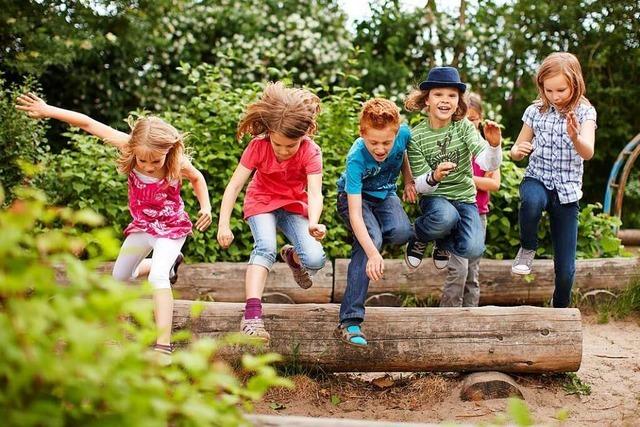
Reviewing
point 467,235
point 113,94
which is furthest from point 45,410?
point 113,94

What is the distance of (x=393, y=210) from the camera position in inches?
183

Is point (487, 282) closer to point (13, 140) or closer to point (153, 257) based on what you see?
point (153, 257)

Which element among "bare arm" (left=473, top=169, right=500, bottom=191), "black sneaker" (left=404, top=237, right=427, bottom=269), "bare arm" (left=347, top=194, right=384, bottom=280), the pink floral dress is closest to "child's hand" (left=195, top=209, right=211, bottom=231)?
the pink floral dress

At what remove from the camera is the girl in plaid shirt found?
4742 mm

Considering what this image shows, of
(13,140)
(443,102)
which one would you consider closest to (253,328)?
(443,102)

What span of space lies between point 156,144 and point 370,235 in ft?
4.12

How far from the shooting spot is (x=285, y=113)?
4340 millimetres

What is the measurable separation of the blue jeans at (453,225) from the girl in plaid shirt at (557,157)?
35cm

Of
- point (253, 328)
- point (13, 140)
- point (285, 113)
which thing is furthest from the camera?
point (13, 140)

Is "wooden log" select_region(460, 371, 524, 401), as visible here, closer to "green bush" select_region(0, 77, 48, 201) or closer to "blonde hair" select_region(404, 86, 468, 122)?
"blonde hair" select_region(404, 86, 468, 122)

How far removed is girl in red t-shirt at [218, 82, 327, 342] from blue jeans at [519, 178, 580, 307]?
4.36 feet

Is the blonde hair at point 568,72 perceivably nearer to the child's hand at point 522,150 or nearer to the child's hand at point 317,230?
the child's hand at point 522,150

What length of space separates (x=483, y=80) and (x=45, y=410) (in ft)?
32.6

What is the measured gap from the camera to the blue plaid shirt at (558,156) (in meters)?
4.83
